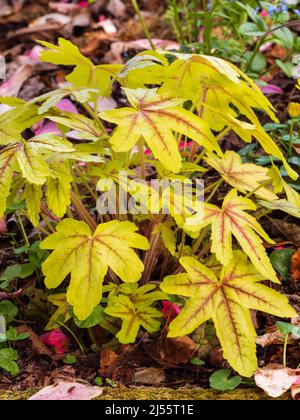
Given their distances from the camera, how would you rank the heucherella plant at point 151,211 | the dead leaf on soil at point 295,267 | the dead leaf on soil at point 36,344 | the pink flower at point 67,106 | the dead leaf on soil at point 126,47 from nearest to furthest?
the heucherella plant at point 151,211 → the dead leaf on soil at point 36,344 → the dead leaf on soil at point 295,267 → the pink flower at point 67,106 → the dead leaf on soil at point 126,47

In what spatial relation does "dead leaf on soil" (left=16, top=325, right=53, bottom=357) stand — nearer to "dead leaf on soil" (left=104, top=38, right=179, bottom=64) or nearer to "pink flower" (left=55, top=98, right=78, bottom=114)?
"pink flower" (left=55, top=98, right=78, bottom=114)

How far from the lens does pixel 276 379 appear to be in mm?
1143

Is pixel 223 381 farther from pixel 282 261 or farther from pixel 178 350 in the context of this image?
pixel 282 261

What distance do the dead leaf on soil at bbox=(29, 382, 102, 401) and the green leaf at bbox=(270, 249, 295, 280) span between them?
0.54 metres

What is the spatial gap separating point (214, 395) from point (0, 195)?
0.57m

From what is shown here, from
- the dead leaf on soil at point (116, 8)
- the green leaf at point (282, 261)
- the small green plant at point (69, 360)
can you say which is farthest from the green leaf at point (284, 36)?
the dead leaf on soil at point (116, 8)

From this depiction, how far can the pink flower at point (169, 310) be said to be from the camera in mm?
1322

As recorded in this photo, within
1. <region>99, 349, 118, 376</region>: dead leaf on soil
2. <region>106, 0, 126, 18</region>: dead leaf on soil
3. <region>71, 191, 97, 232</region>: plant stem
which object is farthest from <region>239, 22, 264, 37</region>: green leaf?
<region>106, 0, 126, 18</region>: dead leaf on soil

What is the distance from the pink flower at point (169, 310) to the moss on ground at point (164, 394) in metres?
0.16

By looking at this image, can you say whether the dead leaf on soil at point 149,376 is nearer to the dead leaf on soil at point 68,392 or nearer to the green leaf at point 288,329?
the dead leaf on soil at point 68,392

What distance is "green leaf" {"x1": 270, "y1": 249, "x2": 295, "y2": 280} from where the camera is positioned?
1457mm

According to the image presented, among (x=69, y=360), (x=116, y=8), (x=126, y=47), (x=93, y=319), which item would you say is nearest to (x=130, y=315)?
(x=93, y=319)

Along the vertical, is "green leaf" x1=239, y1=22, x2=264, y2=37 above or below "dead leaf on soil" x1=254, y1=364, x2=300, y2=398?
above
